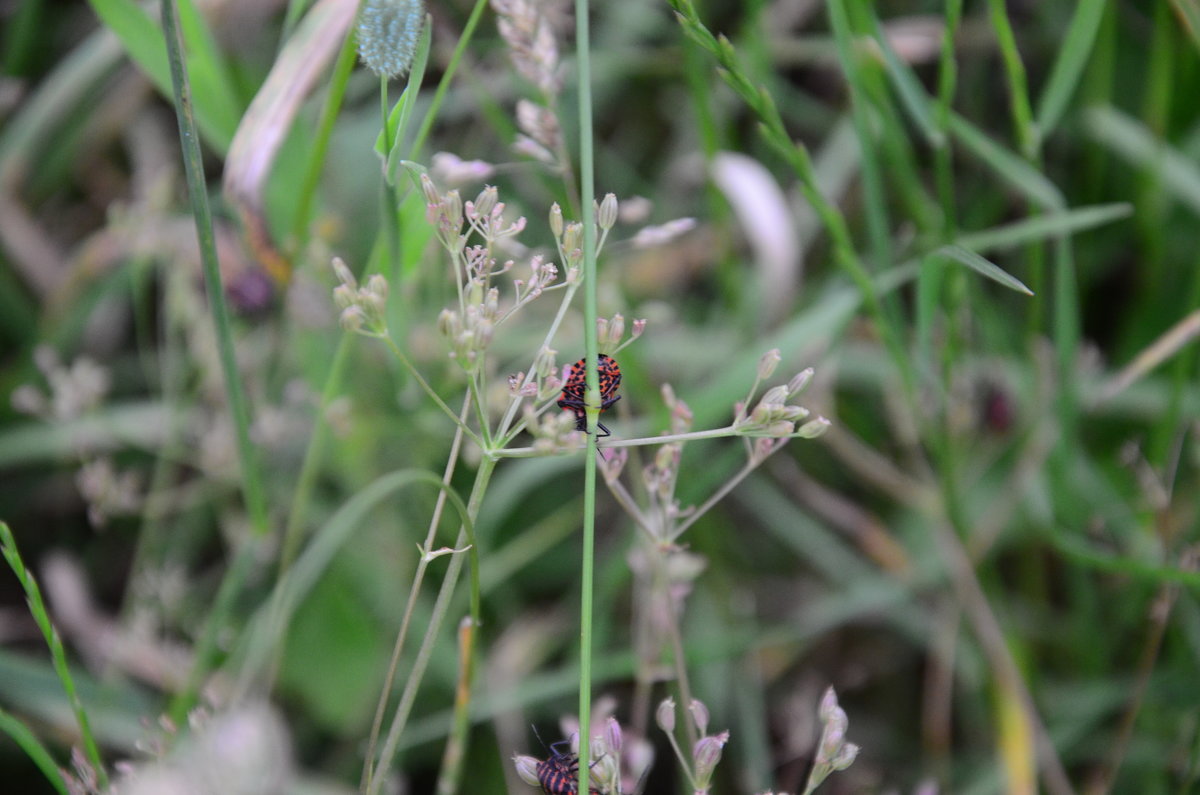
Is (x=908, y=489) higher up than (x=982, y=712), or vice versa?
(x=908, y=489)

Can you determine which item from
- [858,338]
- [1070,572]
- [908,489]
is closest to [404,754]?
[908,489]

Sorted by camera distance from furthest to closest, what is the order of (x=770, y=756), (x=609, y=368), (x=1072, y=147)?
1. (x=1072, y=147)
2. (x=770, y=756)
3. (x=609, y=368)

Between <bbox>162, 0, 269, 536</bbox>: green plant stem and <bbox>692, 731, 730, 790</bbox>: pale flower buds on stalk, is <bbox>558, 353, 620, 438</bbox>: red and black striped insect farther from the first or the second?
<bbox>162, 0, 269, 536</bbox>: green plant stem

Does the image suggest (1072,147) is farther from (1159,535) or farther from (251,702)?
(251,702)

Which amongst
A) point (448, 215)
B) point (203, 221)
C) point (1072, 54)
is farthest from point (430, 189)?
point (1072, 54)

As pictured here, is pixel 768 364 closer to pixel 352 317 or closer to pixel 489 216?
pixel 489 216

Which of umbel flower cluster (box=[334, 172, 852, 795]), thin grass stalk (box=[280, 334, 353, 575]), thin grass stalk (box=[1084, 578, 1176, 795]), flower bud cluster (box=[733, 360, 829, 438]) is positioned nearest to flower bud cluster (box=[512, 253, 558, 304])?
umbel flower cluster (box=[334, 172, 852, 795])

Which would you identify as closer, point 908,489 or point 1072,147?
point 908,489

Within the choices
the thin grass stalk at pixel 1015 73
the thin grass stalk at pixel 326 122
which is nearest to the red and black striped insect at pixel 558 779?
the thin grass stalk at pixel 326 122
